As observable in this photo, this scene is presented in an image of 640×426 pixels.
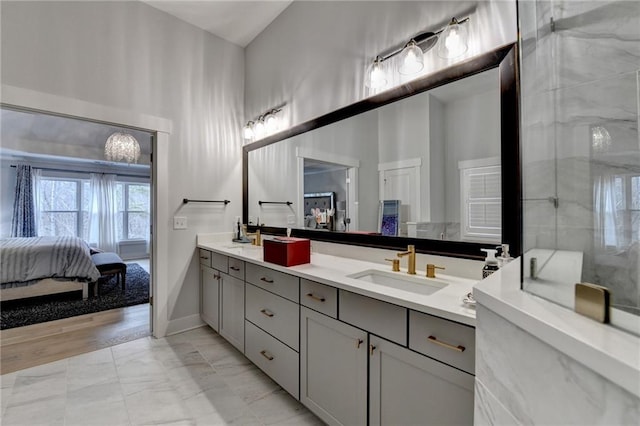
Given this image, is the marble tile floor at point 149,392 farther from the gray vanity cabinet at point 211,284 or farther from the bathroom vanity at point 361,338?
the gray vanity cabinet at point 211,284

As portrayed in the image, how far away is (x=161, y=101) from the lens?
2656 mm

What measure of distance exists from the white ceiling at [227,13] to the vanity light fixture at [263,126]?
36.6 inches

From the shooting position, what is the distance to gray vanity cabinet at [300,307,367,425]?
1.26 metres

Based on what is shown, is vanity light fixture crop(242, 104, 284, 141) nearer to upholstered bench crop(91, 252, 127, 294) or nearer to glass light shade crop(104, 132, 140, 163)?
glass light shade crop(104, 132, 140, 163)

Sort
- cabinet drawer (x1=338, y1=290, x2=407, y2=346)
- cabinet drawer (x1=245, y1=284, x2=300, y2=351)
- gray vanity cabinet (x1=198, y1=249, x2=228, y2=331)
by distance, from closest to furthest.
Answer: cabinet drawer (x1=338, y1=290, x2=407, y2=346) → cabinet drawer (x1=245, y1=284, x2=300, y2=351) → gray vanity cabinet (x1=198, y1=249, x2=228, y2=331)

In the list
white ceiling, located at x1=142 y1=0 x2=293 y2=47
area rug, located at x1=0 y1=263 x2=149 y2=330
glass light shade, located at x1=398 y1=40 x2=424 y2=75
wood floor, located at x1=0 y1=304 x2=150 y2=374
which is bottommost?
wood floor, located at x1=0 y1=304 x2=150 y2=374

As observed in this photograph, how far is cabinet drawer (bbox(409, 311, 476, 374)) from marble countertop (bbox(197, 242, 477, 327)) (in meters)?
0.04

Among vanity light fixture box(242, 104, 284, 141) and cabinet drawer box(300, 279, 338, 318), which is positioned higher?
vanity light fixture box(242, 104, 284, 141)

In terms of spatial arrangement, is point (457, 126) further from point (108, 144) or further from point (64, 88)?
point (108, 144)

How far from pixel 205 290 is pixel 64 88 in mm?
2049

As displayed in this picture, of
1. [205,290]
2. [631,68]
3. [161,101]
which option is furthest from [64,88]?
[631,68]

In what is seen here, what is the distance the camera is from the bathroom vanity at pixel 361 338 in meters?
0.99

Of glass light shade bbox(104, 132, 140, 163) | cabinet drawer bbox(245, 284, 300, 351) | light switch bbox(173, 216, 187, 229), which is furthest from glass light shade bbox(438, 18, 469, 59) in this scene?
glass light shade bbox(104, 132, 140, 163)

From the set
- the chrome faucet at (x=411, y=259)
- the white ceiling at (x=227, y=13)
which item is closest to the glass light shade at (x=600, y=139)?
the chrome faucet at (x=411, y=259)
